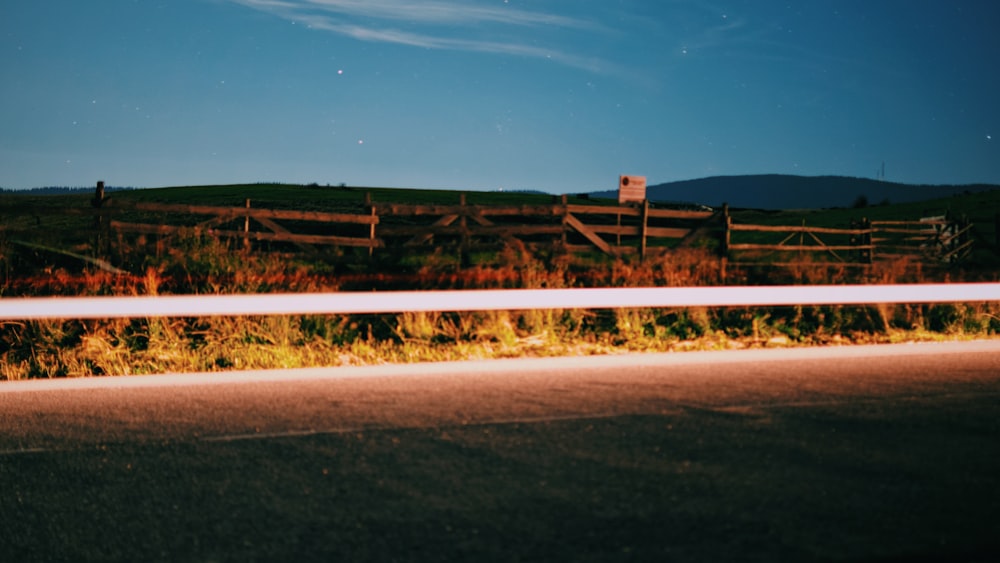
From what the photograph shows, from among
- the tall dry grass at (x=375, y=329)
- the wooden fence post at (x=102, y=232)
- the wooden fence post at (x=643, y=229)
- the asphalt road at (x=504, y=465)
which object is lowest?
the asphalt road at (x=504, y=465)

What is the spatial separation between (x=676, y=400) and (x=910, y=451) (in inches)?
63.5

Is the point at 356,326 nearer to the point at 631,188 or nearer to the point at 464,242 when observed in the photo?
the point at 631,188

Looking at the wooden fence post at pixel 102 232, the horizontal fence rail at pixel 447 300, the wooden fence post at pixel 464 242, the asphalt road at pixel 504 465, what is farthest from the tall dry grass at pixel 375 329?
the wooden fence post at pixel 464 242

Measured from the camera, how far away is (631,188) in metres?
15.7

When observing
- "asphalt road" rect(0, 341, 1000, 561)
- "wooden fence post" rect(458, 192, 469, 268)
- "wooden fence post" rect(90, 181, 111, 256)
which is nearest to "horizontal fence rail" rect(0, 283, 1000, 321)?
"asphalt road" rect(0, 341, 1000, 561)

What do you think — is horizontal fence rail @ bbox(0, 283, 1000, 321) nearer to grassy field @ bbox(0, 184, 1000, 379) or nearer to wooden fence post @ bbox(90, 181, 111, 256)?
grassy field @ bbox(0, 184, 1000, 379)

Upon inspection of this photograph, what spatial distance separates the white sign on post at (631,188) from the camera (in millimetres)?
15556

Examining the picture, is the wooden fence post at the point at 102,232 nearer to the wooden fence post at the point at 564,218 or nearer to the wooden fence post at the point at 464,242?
the wooden fence post at the point at 464,242

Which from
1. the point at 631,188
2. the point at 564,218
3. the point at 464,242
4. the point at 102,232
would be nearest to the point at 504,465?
the point at 631,188

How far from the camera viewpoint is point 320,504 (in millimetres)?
4215

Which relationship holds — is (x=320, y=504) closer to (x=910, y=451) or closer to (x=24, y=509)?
(x=24, y=509)

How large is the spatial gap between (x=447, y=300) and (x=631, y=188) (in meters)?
8.42

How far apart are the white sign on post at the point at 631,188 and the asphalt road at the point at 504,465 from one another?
27.2 ft

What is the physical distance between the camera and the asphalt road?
379 centimetres
